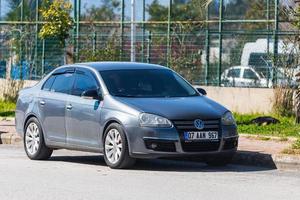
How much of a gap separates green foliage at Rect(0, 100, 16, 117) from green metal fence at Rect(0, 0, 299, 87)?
1.40 meters

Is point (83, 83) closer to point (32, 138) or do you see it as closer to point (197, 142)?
point (32, 138)

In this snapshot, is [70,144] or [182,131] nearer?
[182,131]

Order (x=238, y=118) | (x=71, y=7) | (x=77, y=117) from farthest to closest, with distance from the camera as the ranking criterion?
1. (x=71, y=7)
2. (x=238, y=118)
3. (x=77, y=117)

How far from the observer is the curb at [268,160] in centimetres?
1405

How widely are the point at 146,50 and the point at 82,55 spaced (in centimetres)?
181

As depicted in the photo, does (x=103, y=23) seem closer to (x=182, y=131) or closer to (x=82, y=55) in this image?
(x=82, y=55)

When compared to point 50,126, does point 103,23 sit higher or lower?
higher

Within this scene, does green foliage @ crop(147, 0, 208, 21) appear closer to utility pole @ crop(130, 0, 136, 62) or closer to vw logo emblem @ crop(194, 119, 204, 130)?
utility pole @ crop(130, 0, 136, 62)

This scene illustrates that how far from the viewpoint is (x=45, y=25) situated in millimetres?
26531

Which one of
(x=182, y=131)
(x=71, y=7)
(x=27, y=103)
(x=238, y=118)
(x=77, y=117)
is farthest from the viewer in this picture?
(x=71, y=7)

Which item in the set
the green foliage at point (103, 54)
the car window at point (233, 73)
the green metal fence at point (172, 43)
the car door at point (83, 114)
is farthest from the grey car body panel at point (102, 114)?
the green foliage at point (103, 54)

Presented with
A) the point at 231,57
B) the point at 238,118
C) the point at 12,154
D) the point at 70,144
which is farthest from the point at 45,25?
the point at 70,144

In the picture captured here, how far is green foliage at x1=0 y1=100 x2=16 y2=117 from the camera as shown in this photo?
2466 cm

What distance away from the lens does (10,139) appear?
18844 mm
